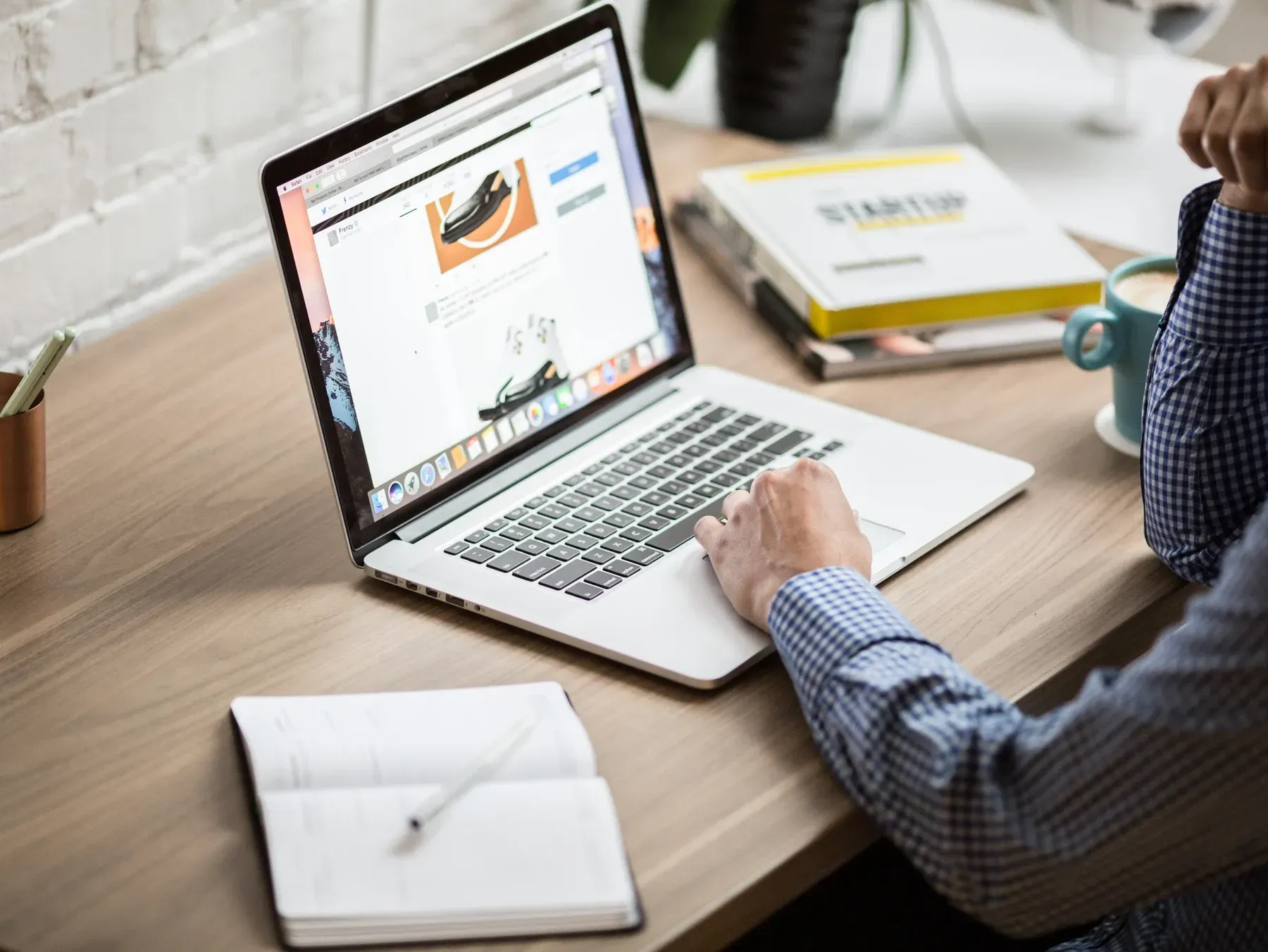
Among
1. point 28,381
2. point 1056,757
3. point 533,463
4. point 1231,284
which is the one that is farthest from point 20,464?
point 1231,284

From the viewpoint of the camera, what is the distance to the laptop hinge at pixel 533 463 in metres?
1.04

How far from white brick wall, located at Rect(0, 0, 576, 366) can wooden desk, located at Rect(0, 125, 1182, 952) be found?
0.28 feet

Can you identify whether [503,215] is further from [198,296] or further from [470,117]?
[198,296]

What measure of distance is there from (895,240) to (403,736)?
2.41ft

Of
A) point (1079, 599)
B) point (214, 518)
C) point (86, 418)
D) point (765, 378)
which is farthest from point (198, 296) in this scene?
point (1079, 599)

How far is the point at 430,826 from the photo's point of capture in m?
0.77

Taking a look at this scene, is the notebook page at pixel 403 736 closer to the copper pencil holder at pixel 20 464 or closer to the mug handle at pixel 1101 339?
the copper pencil holder at pixel 20 464

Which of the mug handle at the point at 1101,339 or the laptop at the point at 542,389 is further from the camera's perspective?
the mug handle at the point at 1101,339

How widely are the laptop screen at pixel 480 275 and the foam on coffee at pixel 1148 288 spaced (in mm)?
353

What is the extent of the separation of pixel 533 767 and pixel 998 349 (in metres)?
0.65

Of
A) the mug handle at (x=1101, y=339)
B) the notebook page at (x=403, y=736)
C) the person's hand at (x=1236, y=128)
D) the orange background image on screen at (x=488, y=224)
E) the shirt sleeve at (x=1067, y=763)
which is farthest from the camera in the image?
the mug handle at (x=1101, y=339)

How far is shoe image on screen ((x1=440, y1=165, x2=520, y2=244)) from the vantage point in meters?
1.05

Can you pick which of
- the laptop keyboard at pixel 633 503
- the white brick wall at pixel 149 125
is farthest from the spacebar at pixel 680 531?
the white brick wall at pixel 149 125

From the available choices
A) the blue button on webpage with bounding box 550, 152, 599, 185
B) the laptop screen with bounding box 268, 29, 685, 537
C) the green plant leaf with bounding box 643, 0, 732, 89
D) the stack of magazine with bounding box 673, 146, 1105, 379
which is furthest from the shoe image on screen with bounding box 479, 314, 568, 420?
the green plant leaf with bounding box 643, 0, 732, 89
